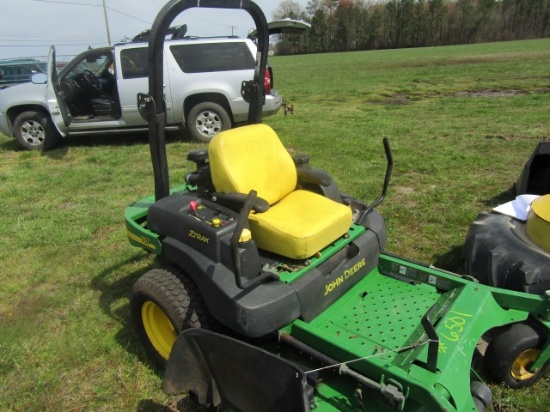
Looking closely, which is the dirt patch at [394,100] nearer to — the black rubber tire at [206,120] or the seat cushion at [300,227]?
the black rubber tire at [206,120]

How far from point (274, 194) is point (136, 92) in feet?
18.1

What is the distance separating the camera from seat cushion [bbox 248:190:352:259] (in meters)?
2.40

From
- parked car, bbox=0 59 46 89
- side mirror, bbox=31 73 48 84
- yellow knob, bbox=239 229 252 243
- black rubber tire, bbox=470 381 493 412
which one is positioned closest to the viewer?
black rubber tire, bbox=470 381 493 412

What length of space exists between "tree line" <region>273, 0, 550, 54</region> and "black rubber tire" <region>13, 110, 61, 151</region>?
3993cm

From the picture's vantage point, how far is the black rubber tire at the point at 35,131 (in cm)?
768

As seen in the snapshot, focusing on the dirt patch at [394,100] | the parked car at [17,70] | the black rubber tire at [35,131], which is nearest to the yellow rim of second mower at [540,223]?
the black rubber tire at [35,131]

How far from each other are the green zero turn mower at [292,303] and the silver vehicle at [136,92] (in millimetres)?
4800

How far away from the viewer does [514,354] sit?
229cm

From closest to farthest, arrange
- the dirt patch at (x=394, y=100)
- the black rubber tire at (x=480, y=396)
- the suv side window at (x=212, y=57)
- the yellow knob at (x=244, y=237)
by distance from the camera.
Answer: the black rubber tire at (x=480, y=396), the yellow knob at (x=244, y=237), the suv side window at (x=212, y=57), the dirt patch at (x=394, y=100)

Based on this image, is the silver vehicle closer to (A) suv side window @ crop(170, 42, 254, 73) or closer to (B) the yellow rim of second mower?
(A) suv side window @ crop(170, 42, 254, 73)

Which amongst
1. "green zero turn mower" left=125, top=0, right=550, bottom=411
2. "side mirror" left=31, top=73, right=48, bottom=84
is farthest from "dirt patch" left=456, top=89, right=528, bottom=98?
"green zero turn mower" left=125, top=0, right=550, bottom=411

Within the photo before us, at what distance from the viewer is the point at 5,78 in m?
15.9

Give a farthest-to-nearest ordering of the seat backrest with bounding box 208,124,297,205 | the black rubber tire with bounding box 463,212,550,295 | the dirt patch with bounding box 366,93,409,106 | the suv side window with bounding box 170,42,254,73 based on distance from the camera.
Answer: the dirt patch with bounding box 366,93,409,106
the suv side window with bounding box 170,42,254,73
the seat backrest with bounding box 208,124,297,205
the black rubber tire with bounding box 463,212,550,295

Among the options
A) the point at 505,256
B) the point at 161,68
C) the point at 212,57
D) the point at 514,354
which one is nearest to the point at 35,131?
the point at 212,57
